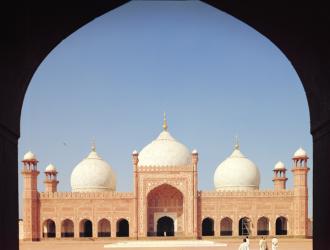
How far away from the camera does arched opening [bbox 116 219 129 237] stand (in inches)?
1309

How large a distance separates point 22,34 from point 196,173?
26.3 metres

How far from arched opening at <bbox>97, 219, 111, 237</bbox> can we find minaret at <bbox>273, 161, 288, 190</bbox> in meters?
10.3

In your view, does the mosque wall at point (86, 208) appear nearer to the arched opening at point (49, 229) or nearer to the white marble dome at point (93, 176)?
the arched opening at point (49, 229)

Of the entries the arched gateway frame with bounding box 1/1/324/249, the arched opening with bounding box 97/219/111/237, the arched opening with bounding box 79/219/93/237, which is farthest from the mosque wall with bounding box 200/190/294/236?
the arched gateway frame with bounding box 1/1/324/249

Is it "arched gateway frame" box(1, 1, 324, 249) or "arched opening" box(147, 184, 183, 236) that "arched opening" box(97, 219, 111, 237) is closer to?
"arched opening" box(147, 184, 183, 236)

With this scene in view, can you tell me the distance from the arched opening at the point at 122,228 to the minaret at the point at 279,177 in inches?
365

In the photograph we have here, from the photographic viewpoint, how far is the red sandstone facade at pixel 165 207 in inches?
1232

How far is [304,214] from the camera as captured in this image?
104 feet

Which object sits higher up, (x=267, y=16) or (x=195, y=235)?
(x=267, y=16)

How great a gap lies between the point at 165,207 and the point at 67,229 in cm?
577

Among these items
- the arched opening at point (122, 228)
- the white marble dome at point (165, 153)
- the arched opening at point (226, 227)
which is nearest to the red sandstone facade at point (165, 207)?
the arched opening at point (226, 227)

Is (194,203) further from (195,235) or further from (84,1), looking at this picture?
(84,1)

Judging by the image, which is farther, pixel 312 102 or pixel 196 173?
pixel 196 173

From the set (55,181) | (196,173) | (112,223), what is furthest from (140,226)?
(55,181)
